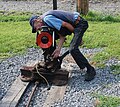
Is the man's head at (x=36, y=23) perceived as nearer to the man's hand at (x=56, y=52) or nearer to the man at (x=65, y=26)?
the man at (x=65, y=26)

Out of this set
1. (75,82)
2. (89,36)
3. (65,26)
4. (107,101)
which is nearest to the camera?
(107,101)

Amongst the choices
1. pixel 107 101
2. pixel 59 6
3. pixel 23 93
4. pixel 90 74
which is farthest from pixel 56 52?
pixel 59 6

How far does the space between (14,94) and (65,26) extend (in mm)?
1359

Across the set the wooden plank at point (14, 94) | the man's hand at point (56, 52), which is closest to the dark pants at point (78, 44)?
the man's hand at point (56, 52)

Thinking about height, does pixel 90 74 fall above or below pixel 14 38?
above

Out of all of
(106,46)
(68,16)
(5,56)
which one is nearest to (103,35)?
(106,46)

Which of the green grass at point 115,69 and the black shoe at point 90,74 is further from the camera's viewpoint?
the green grass at point 115,69

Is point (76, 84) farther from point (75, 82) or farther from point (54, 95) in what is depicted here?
point (54, 95)

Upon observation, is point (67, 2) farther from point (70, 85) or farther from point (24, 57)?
point (70, 85)

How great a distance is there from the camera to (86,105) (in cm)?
577

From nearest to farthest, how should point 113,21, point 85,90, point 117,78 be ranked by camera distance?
point 85,90 < point 117,78 < point 113,21

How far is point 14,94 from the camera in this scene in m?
6.23

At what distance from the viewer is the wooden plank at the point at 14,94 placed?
5902 millimetres

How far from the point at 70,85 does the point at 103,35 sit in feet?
12.2
